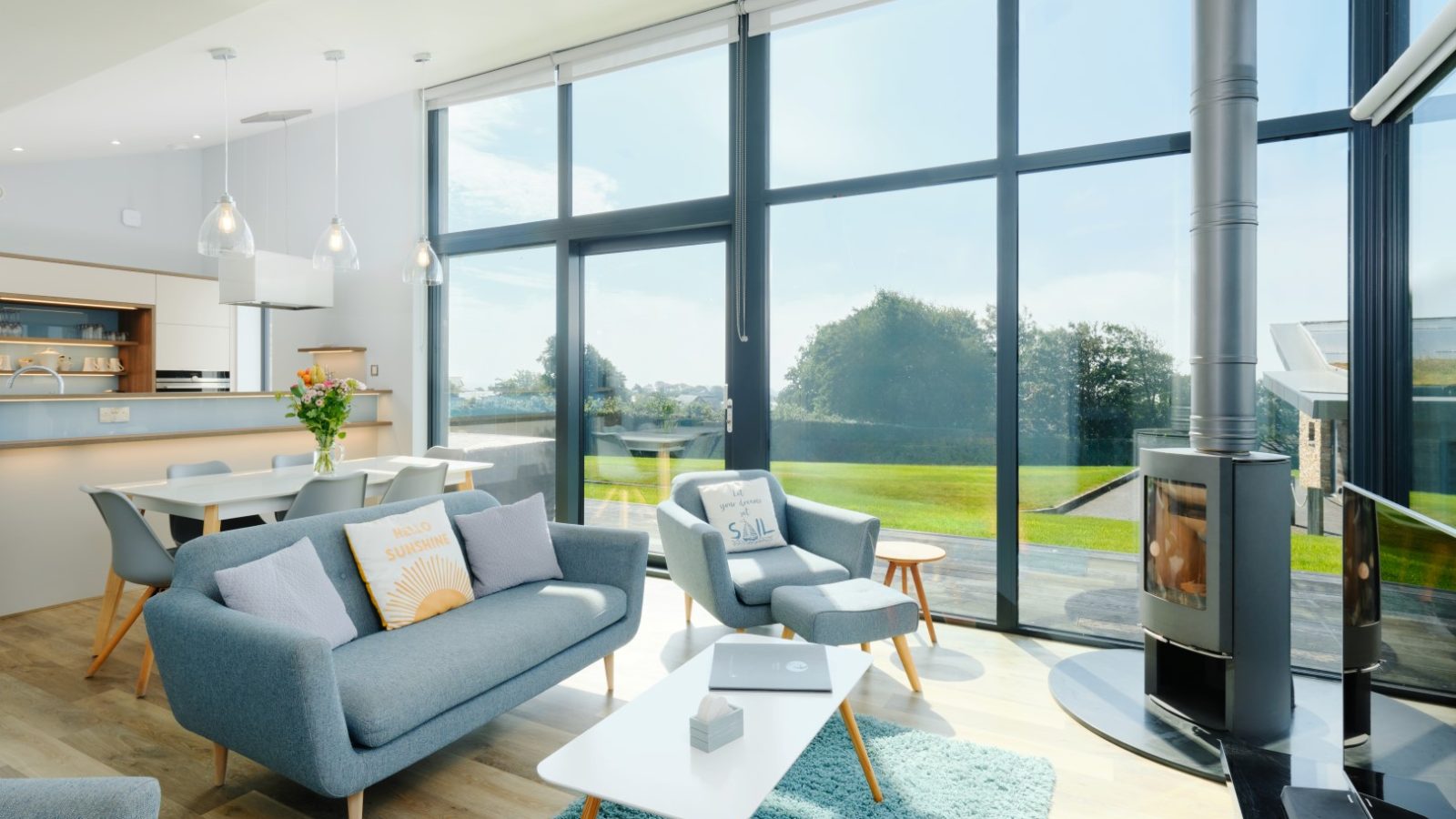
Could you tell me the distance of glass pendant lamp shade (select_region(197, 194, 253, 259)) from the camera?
3838mm

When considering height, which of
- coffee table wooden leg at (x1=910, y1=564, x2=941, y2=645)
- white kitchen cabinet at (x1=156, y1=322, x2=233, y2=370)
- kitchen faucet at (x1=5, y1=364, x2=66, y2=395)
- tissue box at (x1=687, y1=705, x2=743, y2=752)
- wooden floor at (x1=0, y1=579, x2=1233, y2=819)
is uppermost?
white kitchen cabinet at (x1=156, y1=322, x2=233, y2=370)

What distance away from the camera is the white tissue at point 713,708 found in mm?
1726

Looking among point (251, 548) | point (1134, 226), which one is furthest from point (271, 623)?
point (1134, 226)

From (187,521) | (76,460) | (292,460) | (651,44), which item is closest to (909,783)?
(187,521)

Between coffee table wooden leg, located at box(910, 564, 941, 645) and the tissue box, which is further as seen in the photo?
coffee table wooden leg, located at box(910, 564, 941, 645)

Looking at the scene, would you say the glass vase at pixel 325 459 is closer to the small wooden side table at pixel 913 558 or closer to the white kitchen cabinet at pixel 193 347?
the small wooden side table at pixel 913 558

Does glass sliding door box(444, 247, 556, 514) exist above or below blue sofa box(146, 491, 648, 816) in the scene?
above

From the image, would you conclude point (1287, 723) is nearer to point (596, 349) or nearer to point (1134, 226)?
point (1134, 226)

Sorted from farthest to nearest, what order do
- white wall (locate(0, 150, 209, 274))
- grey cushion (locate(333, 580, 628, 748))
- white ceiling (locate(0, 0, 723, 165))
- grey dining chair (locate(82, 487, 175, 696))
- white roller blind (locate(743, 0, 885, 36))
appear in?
white wall (locate(0, 150, 209, 274)) → white roller blind (locate(743, 0, 885, 36)) → grey dining chair (locate(82, 487, 175, 696)) → white ceiling (locate(0, 0, 723, 165)) → grey cushion (locate(333, 580, 628, 748))

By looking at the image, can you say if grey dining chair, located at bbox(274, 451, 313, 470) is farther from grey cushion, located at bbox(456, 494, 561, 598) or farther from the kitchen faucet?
the kitchen faucet

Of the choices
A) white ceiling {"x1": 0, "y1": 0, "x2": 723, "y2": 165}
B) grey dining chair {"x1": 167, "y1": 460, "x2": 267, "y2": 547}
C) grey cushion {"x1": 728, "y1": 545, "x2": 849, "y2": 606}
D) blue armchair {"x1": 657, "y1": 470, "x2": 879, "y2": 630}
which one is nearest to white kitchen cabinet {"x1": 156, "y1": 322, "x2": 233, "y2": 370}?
white ceiling {"x1": 0, "y1": 0, "x2": 723, "y2": 165}

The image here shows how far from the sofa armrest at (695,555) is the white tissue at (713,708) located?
4.30 ft

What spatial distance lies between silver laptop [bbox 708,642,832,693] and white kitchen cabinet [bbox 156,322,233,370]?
6.89 meters

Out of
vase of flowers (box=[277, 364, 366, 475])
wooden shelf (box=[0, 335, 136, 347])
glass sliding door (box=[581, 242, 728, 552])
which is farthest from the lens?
wooden shelf (box=[0, 335, 136, 347])
